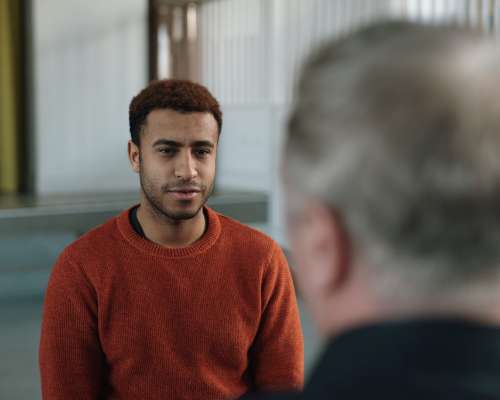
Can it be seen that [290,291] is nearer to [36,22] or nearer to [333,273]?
[333,273]

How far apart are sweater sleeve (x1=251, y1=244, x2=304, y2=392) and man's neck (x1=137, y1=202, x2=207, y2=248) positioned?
0.49 feet

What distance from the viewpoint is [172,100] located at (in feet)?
4.21

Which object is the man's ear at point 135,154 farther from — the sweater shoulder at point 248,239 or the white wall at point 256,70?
the white wall at point 256,70

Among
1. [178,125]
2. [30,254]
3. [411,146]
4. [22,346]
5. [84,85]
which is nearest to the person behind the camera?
[411,146]

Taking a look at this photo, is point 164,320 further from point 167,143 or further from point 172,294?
point 167,143

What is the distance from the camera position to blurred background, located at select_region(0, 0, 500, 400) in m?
4.22

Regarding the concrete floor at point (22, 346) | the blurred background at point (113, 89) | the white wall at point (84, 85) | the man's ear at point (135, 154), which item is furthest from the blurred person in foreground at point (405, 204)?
the white wall at point (84, 85)

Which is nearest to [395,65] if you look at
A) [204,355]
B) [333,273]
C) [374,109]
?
[374,109]

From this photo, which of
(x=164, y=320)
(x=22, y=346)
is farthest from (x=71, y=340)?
(x=22, y=346)

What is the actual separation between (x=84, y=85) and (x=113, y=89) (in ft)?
0.64

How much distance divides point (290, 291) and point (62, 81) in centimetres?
362

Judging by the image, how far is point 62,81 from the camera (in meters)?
4.57

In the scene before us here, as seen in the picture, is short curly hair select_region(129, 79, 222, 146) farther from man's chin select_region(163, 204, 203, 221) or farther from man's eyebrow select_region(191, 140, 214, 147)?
man's chin select_region(163, 204, 203, 221)

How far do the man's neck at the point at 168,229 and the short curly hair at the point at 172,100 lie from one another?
16 centimetres
